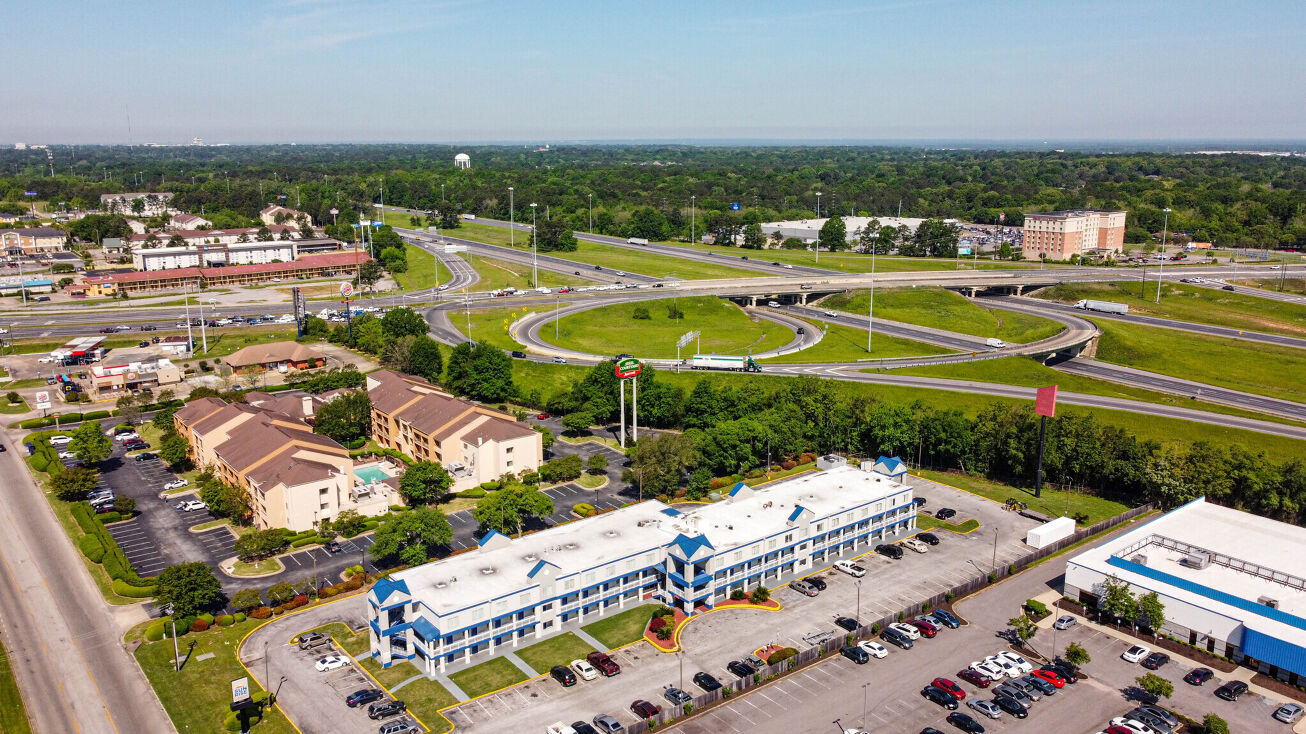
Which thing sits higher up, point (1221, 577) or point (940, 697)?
point (1221, 577)

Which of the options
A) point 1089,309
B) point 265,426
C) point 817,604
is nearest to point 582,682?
point 817,604

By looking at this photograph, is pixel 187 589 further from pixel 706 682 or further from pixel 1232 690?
pixel 1232 690

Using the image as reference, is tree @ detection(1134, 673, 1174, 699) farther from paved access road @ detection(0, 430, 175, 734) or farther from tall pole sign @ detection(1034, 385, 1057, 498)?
paved access road @ detection(0, 430, 175, 734)

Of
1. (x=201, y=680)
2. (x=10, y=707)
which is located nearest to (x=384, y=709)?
(x=201, y=680)

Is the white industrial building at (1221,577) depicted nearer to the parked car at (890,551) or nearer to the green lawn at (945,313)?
the parked car at (890,551)

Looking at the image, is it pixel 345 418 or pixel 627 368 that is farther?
pixel 345 418

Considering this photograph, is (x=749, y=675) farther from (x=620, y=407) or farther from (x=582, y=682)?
(x=620, y=407)

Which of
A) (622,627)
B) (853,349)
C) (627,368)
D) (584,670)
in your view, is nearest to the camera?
(584,670)
